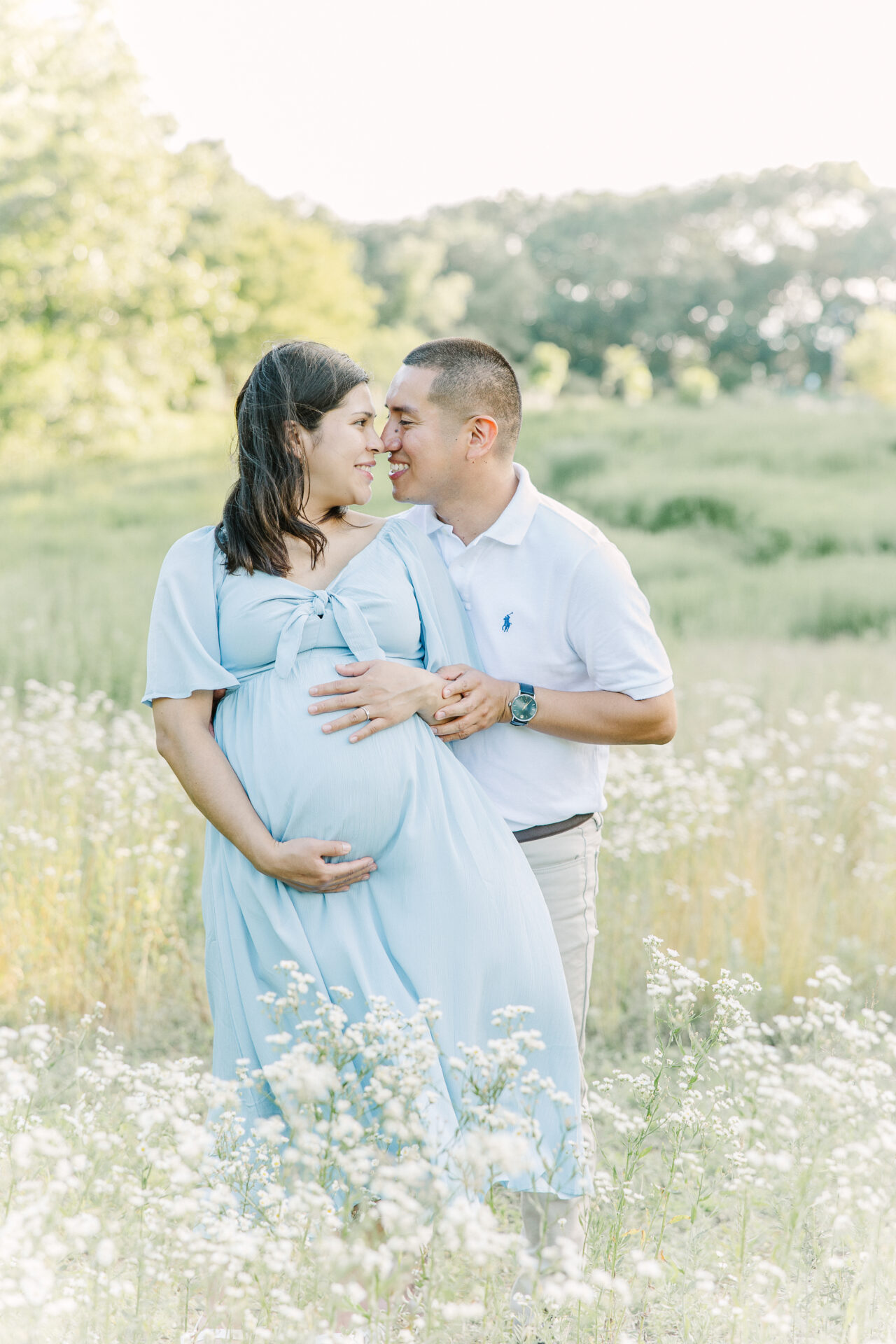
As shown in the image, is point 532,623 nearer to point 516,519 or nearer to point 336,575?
point 516,519

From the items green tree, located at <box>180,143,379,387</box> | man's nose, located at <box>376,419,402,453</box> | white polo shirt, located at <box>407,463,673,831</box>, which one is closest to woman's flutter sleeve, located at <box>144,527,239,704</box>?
man's nose, located at <box>376,419,402,453</box>

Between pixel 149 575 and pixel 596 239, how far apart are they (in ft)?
215

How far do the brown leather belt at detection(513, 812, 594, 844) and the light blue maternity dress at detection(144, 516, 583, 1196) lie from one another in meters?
0.23

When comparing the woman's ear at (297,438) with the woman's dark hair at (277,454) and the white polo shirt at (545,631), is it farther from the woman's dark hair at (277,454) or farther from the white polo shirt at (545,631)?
the white polo shirt at (545,631)

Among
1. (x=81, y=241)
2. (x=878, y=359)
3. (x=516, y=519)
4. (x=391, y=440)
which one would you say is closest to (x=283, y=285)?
(x=81, y=241)

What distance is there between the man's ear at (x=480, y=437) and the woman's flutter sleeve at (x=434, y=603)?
0.85ft

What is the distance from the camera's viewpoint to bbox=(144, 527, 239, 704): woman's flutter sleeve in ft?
8.86

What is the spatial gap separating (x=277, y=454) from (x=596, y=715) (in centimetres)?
105

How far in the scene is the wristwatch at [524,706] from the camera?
2.88 meters

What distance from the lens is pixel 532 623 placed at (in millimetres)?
3027

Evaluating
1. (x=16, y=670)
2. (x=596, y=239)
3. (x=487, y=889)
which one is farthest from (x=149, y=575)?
(x=596, y=239)

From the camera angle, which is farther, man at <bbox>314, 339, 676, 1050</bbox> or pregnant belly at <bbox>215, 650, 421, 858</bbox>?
man at <bbox>314, 339, 676, 1050</bbox>

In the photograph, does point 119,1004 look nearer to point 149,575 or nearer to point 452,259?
point 149,575

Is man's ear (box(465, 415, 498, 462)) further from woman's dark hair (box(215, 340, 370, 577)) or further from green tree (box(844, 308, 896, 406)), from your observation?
green tree (box(844, 308, 896, 406))
